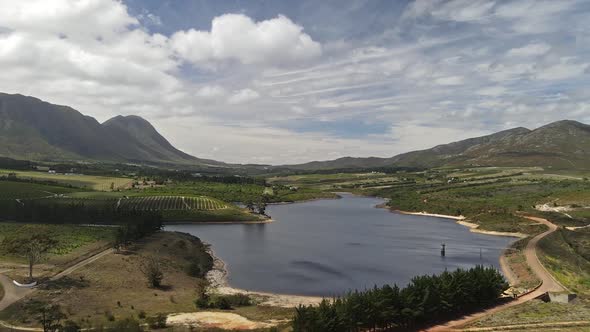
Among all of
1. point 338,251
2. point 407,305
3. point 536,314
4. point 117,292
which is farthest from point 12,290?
point 338,251

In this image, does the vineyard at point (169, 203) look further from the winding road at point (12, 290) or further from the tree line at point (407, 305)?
the tree line at point (407, 305)

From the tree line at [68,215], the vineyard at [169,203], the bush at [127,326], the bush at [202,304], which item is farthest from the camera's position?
the vineyard at [169,203]

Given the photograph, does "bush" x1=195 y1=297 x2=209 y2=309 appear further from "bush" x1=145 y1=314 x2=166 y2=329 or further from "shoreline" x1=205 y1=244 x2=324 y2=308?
"bush" x1=145 y1=314 x2=166 y2=329

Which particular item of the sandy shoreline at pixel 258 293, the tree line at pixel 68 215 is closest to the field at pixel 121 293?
the sandy shoreline at pixel 258 293

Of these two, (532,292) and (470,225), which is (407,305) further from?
(470,225)

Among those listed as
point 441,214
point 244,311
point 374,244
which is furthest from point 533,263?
point 441,214

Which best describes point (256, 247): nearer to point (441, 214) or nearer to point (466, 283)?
point (466, 283)
